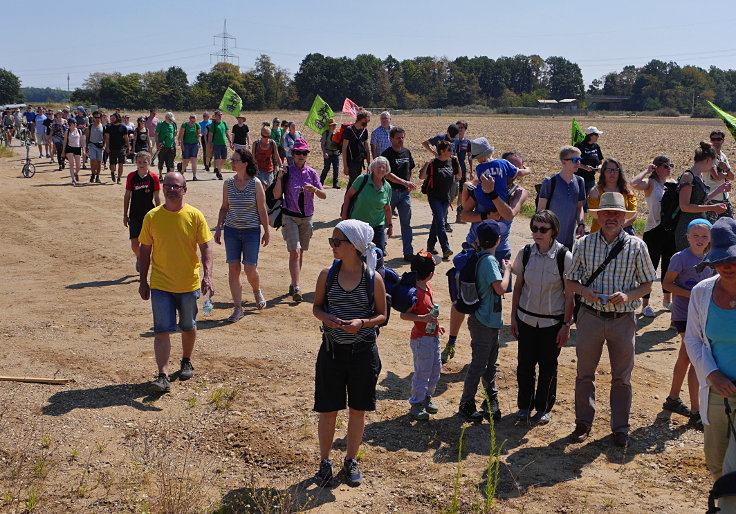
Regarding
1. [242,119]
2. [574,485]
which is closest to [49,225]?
[242,119]

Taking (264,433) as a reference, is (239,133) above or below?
above

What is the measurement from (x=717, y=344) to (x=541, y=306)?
2047 mm

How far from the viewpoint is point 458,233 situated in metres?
14.7

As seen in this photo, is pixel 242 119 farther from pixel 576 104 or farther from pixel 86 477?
pixel 576 104

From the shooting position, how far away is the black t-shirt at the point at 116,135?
20281 mm

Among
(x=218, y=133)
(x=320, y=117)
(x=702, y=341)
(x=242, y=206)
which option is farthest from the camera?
(x=218, y=133)

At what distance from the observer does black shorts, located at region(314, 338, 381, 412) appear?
522cm

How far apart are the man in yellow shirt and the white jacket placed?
4.30m

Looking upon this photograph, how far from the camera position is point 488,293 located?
634cm

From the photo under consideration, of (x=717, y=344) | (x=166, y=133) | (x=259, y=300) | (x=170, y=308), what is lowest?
(x=259, y=300)

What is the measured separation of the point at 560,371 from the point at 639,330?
6.42ft

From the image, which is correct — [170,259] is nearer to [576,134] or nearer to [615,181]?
[615,181]

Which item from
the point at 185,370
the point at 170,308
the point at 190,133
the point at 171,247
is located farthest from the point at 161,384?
the point at 190,133

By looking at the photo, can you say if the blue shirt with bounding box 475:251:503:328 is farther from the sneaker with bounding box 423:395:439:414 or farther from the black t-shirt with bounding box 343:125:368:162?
the black t-shirt with bounding box 343:125:368:162
